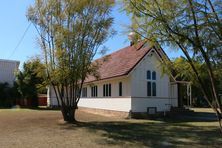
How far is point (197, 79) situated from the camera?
7.62 metres

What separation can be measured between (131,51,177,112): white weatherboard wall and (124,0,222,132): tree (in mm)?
16544

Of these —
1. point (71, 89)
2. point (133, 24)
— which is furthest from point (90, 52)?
point (133, 24)

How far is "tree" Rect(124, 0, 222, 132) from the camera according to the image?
23.6 ft

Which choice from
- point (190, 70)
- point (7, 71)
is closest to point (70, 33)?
point (190, 70)

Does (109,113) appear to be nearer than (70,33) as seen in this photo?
No

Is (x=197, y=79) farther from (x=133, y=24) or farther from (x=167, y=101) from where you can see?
(x=167, y=101)

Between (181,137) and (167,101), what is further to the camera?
(167,101)

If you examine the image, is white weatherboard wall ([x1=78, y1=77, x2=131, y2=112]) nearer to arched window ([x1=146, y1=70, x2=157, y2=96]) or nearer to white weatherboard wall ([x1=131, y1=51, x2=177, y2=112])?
white weatherboard wall ([x1=131, y1=51, x2=177, y2=112])

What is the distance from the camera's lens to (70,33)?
1980 cm

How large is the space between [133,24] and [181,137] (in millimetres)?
7054

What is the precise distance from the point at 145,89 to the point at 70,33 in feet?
29.9

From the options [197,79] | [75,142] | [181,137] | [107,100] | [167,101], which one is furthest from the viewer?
[107,100]

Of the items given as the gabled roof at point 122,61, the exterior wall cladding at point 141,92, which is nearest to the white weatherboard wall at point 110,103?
the exterior wall cladding at point 141,92

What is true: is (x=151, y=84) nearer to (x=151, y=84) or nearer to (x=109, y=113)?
(x=151, y=84)
